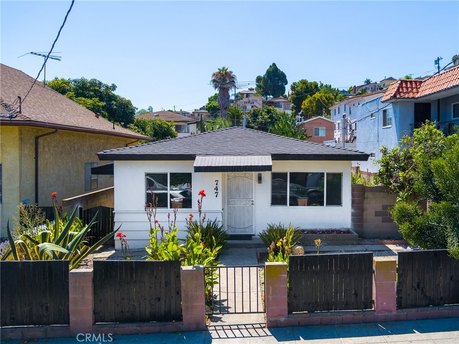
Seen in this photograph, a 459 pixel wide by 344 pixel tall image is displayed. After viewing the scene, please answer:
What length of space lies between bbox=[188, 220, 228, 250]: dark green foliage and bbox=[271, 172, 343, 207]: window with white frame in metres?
2.29

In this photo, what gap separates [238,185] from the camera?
1330cm

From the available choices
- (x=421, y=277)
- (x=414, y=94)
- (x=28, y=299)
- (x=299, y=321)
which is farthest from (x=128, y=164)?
(x=414, y=94)

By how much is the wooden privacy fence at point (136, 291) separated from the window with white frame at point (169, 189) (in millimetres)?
6017

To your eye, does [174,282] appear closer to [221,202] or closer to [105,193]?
[221,202]

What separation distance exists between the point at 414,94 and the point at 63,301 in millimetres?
17680

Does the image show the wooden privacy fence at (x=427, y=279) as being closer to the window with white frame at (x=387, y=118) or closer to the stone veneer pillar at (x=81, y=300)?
the stone veneer pillar at (x=81, y=300)

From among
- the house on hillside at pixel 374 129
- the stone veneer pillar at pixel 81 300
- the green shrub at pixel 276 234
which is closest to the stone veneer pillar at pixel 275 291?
the stone veneer pillar at pixel 81 300

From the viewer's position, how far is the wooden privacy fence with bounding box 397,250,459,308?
23.1 ft

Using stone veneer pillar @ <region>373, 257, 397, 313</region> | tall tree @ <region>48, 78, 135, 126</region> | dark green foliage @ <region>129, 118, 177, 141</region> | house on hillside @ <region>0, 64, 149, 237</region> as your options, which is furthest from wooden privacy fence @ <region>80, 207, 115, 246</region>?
dark green foliage @ <region>129, 118, 177, 141</region>

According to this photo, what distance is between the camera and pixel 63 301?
6.55 meters

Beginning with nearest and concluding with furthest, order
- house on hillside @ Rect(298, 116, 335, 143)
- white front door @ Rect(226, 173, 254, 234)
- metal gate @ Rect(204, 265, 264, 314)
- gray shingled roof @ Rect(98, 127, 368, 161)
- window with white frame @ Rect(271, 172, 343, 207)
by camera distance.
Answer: metal gate @ Rect(204, 265, 264, 314), gray shingled roof @ Rect(98, 127, 368, 161), window with white frame @ Rect(271, 172, 343, 207), white front door @ Rect(226, 173, 254, 234), house on hillside @ Rect(298, 116, 335, 143)

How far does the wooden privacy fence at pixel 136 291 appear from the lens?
662 cm

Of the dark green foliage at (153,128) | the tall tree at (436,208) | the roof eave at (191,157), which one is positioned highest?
the dark green foliage at (153,128)

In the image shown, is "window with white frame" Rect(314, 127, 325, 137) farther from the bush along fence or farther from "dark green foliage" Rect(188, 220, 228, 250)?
the bush along fence
